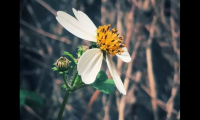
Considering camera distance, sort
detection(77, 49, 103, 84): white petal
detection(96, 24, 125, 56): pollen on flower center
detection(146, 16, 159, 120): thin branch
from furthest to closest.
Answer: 1. detection(146, 16, 159, 120): thin branch
2. detection(96, 24, 125, 56): pollen on flower center
3. detection(77, 49, 103, 84): white petal

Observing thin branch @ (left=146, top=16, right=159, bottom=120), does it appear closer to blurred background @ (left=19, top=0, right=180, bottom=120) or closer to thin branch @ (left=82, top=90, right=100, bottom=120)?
blurred background @ (left=19, top=0, right=180, bottom=120)

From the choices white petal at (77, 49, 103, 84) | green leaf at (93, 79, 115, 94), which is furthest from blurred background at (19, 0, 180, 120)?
white petal at (77, 49, 103, 84)

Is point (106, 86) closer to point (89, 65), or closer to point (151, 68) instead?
point (89, 65)

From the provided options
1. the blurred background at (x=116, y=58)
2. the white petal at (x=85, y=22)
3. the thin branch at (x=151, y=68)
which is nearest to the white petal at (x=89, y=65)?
the white petal at (x=85, y=22)

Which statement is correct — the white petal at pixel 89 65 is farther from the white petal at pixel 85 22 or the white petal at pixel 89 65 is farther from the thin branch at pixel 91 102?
the thin branch at pixel 91 102

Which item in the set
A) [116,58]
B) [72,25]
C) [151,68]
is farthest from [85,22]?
[151,68]

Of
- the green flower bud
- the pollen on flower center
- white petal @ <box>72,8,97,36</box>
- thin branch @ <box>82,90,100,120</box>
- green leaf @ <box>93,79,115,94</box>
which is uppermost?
white petal @ <box>72,8,97,36</box>
